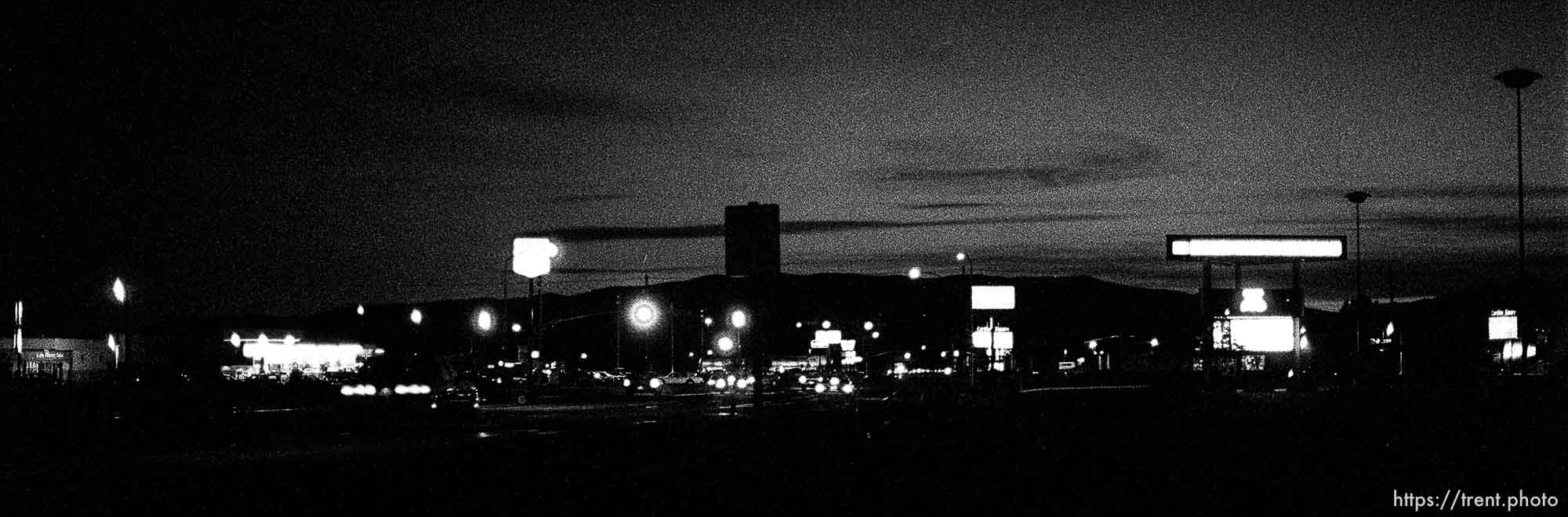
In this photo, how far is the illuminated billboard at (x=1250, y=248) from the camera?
2101 inches

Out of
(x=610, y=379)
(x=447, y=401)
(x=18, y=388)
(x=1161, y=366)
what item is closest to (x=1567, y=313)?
(x=1161, y=366)

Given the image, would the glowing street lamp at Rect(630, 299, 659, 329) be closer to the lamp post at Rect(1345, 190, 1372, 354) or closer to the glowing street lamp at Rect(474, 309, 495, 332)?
the glowing street lamp at Rect(474, 309, 495, 332)

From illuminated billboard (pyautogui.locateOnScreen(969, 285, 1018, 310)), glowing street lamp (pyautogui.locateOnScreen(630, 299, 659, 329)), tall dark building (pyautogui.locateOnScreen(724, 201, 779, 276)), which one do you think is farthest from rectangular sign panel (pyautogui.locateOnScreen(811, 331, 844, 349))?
tall dark building (pyautogui.locateOnScreen(724, 201, 779, 276))

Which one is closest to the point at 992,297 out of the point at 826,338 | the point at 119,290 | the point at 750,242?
the point at 826,338

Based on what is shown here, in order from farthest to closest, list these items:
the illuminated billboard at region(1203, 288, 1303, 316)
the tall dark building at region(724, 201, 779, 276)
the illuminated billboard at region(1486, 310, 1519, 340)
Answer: the illuminated billboard at region(1486, 310, 1519, 340)
the illuminated billboard at region(1203, 288, 1303, 316)
the tall dark building at region(724, 201, 779, 276)

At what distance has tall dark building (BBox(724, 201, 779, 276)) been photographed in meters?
15.8

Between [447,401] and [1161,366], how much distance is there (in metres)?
96.3

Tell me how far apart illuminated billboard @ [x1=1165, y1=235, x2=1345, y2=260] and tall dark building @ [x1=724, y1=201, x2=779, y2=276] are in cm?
3962

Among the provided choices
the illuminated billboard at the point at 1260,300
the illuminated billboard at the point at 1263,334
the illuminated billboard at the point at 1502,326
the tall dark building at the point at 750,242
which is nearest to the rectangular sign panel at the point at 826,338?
the illuminated billboard at the point at 1260,300

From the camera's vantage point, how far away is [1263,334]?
74625mm

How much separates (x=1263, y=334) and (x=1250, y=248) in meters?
21.9

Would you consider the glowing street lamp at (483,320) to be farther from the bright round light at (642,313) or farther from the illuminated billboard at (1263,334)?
the illuminated billboard at (1263,334)

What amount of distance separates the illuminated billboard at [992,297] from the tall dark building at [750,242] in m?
69.2

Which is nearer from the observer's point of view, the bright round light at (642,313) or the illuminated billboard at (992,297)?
the bright round light at (642,313)
